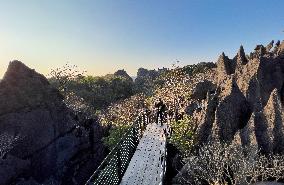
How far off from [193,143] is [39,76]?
77.1 feet

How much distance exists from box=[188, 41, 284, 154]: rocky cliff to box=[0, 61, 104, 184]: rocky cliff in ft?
48.7

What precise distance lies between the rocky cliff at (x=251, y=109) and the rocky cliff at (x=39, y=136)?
48.7ft

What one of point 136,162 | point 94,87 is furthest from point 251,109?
point 94,87

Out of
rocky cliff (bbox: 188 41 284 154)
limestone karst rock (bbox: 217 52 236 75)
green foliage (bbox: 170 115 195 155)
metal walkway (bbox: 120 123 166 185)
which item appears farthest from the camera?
limestone karst rock (bbox: 217 52 236 75)

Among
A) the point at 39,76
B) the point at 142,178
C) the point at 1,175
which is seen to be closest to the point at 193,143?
the point at 142,178

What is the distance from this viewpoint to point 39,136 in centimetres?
3419

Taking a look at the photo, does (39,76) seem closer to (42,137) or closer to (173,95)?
(42,137)

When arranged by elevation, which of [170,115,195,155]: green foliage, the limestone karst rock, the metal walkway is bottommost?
the metal walkway

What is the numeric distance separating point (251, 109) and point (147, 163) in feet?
21.3

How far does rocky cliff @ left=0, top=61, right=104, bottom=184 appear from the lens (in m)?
33.0

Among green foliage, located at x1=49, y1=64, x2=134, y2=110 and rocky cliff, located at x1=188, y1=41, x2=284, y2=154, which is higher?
green foliage, located at x1=49, y1=64, x2=134, y2=110

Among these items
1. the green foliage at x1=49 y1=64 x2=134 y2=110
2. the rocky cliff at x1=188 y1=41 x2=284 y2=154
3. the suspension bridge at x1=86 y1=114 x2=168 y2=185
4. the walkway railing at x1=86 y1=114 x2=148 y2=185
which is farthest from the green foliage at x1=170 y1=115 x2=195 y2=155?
the green foliage at x1=49 y1=64 x2=134 y2=110

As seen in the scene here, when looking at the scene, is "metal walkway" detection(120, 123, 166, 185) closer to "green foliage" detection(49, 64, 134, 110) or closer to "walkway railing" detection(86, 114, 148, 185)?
"walkway railing" detection(86, 114, 148, 185)

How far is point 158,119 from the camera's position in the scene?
34.1m
